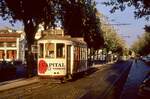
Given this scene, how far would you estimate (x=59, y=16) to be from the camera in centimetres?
5003

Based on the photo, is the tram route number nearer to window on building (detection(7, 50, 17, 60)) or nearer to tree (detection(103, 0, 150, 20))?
tree (detection(103, 0, 150, 20))

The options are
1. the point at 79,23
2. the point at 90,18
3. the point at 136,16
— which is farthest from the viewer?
the point at 90,18

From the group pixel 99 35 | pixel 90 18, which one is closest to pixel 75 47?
pixel 90 18

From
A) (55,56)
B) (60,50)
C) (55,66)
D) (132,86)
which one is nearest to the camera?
(132,86)

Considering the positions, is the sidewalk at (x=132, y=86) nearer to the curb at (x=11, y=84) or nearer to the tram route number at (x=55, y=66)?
the tram route number at (x=55, y=66)

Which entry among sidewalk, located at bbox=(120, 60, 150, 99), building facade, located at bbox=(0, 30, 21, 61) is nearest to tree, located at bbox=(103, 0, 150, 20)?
sidewalk, located at bbox=(120, 60, 150, 99)

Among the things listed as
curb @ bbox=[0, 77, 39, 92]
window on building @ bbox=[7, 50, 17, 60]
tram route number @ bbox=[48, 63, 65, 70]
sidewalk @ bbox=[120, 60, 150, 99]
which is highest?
window on building @ bbox=[7, 50, 17, 60]

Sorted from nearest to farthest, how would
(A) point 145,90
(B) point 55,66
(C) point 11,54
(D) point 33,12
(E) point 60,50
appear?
1. (A) point 145,90
2. (B) point 55,66
3. (E) point 60,50
4. (D) point 33,12
5. (C) point 11,54

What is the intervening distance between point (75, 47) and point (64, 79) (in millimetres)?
3041

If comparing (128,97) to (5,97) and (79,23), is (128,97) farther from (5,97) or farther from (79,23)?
(79,23)

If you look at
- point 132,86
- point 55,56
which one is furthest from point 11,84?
point 132,86

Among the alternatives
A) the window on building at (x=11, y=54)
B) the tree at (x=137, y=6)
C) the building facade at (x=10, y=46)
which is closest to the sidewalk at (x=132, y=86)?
the tree at (x=137, y=6)

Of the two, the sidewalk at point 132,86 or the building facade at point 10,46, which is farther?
the building facade at point 10,46

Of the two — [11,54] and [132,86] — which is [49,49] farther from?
[11,54]
